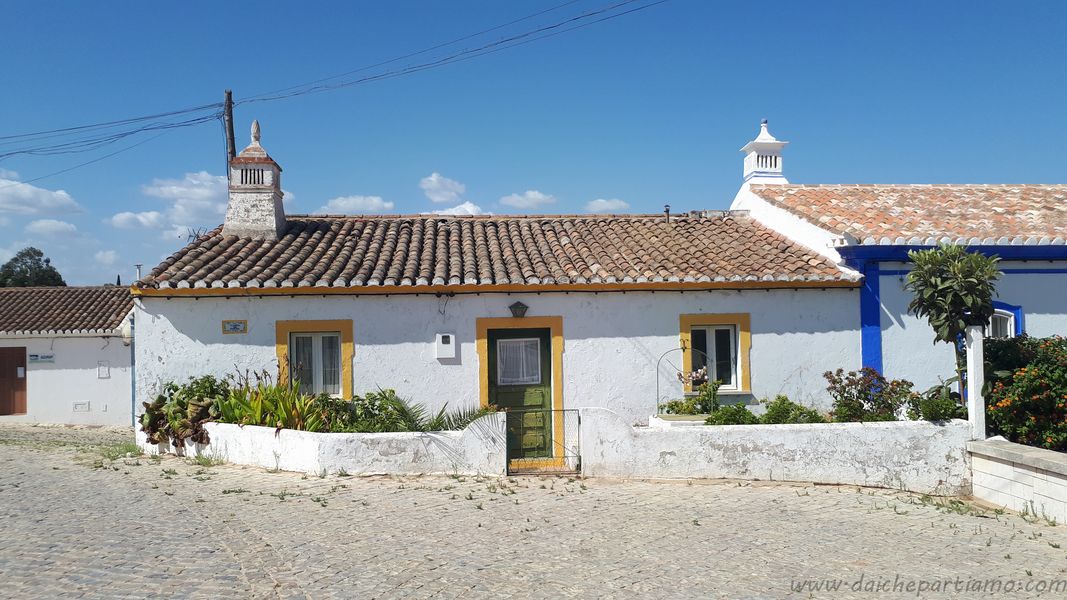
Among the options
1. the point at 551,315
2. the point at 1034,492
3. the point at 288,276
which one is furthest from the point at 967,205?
the point at 288,276

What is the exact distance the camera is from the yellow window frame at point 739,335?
11.3m

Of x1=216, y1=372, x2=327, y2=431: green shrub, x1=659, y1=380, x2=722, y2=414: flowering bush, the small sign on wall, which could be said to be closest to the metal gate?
x1=659, y1=380, x2=722, y2=414: flowering bush

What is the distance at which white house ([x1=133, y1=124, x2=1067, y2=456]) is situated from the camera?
1082 cm

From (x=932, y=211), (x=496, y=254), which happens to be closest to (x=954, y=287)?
(x=932, y=211)

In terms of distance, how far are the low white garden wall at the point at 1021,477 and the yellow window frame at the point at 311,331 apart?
831cm

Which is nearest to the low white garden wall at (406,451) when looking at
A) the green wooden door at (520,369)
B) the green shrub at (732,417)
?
the green wooden door at (520,369)

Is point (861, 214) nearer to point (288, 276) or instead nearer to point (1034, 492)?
point (1034, 492)

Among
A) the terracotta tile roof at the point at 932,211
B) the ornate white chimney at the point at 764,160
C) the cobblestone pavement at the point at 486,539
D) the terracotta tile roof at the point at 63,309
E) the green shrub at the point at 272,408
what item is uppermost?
the ornate white chimney at the point at 764,160

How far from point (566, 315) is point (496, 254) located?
6.49 feet

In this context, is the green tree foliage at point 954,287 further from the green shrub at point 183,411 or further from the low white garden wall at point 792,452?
the green shrub at point 183,411

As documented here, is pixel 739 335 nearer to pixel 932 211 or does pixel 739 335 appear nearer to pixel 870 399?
pixel 870 399

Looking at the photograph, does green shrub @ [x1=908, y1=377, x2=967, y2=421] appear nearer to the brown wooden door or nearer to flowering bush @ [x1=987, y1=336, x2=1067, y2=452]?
flowering bush @ [x1=987, y1=336, x2=1067, y2=452]

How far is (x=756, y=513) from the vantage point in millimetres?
7824

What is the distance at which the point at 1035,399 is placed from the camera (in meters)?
8.74
